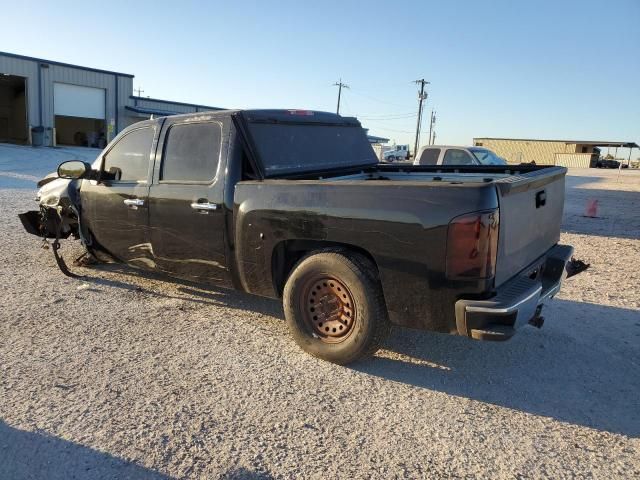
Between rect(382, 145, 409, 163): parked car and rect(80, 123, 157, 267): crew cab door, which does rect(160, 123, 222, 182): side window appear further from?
rect(382, 145, 409, 163): parked car

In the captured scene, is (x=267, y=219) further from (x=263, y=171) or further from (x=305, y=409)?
(x=305, y=409)

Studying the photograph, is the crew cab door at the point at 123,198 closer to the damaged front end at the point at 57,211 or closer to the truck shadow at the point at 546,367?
the damaged front end at the point at 57,211

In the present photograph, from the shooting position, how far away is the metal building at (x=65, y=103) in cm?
3447

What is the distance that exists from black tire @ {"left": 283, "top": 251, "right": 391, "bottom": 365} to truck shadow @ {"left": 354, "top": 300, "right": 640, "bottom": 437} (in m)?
0.27

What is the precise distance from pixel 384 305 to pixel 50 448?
7.26ft

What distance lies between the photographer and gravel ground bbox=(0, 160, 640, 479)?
2.74m

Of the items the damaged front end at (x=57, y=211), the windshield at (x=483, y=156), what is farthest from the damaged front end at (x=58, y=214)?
the windshield at (x=483, y=156)

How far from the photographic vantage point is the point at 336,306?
387 centimetres

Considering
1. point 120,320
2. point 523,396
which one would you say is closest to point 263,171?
point 120,320

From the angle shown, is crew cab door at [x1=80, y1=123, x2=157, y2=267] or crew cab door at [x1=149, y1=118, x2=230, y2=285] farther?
crew cab door at [x1=80, y1=123, x2=157, y2=267]

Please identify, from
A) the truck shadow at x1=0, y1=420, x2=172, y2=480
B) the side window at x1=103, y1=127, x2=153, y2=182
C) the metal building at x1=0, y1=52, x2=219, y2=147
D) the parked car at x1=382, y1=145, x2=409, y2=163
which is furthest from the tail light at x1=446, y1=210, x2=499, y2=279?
the parked car at x1=382, y1=145, x2=409, y2=163

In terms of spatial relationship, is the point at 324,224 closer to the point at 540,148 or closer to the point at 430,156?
the point at 430,156

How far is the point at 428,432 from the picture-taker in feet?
9.98

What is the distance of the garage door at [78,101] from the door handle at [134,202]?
36.2 metres
